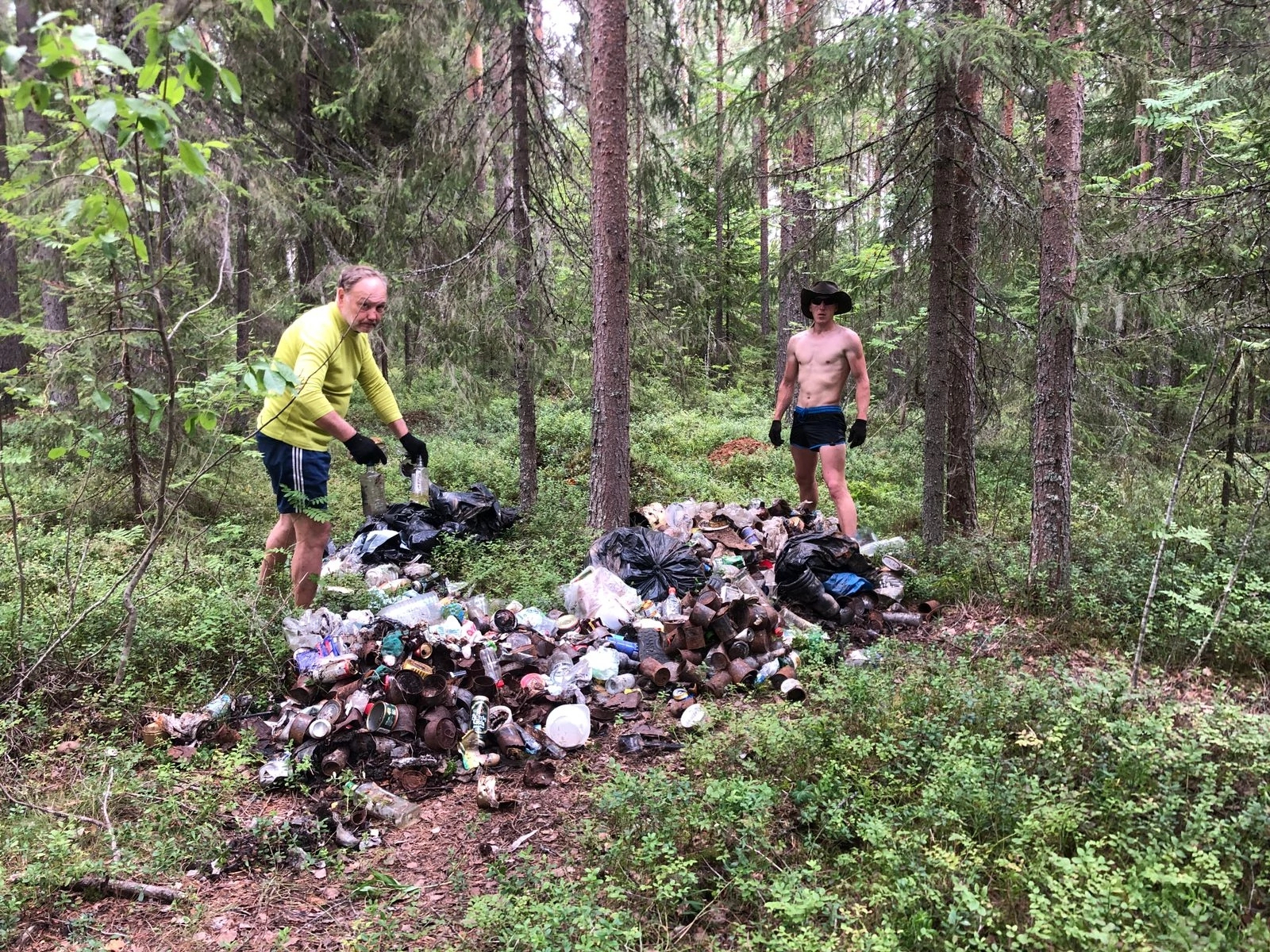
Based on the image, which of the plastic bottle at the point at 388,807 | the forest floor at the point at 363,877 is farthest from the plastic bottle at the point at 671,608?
the plastic bottle at the point at 388,807

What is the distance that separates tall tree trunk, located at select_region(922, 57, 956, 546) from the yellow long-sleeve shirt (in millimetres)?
4516

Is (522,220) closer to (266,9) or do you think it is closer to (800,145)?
(266,9)

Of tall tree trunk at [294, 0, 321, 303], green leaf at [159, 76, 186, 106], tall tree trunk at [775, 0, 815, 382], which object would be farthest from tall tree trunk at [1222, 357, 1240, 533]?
tall tree trunk at [294, 0, 321, 303]

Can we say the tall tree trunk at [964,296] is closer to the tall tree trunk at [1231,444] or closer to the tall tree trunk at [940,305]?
the tall tree trunk at [940,305]

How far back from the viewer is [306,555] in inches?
188

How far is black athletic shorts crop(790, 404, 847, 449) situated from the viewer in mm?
6301

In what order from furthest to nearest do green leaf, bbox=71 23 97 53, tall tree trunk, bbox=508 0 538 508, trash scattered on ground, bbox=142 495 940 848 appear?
tall tree trunk, bbox=508 0 538 508 < trash scattered on ground, bbox=142 495 940 848 < green leaf, bbox=71 23 97 53

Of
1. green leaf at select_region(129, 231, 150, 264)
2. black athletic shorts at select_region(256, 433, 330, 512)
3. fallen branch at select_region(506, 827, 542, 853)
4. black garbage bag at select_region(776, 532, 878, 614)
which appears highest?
green leaf at select_region(129, 231, 150, 264)

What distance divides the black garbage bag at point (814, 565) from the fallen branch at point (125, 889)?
12.4 ft

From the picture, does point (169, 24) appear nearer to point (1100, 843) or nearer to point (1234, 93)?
point (1100, 843)

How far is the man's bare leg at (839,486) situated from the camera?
620 centimetres

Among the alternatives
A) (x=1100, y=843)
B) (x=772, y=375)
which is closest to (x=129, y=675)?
(x=1100, y=843)

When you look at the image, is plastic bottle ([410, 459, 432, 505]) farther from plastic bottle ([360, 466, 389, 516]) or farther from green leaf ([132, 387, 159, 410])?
green leaf ([132, 387, 159, 410])

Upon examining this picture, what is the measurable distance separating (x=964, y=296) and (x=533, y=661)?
4.92 meters
